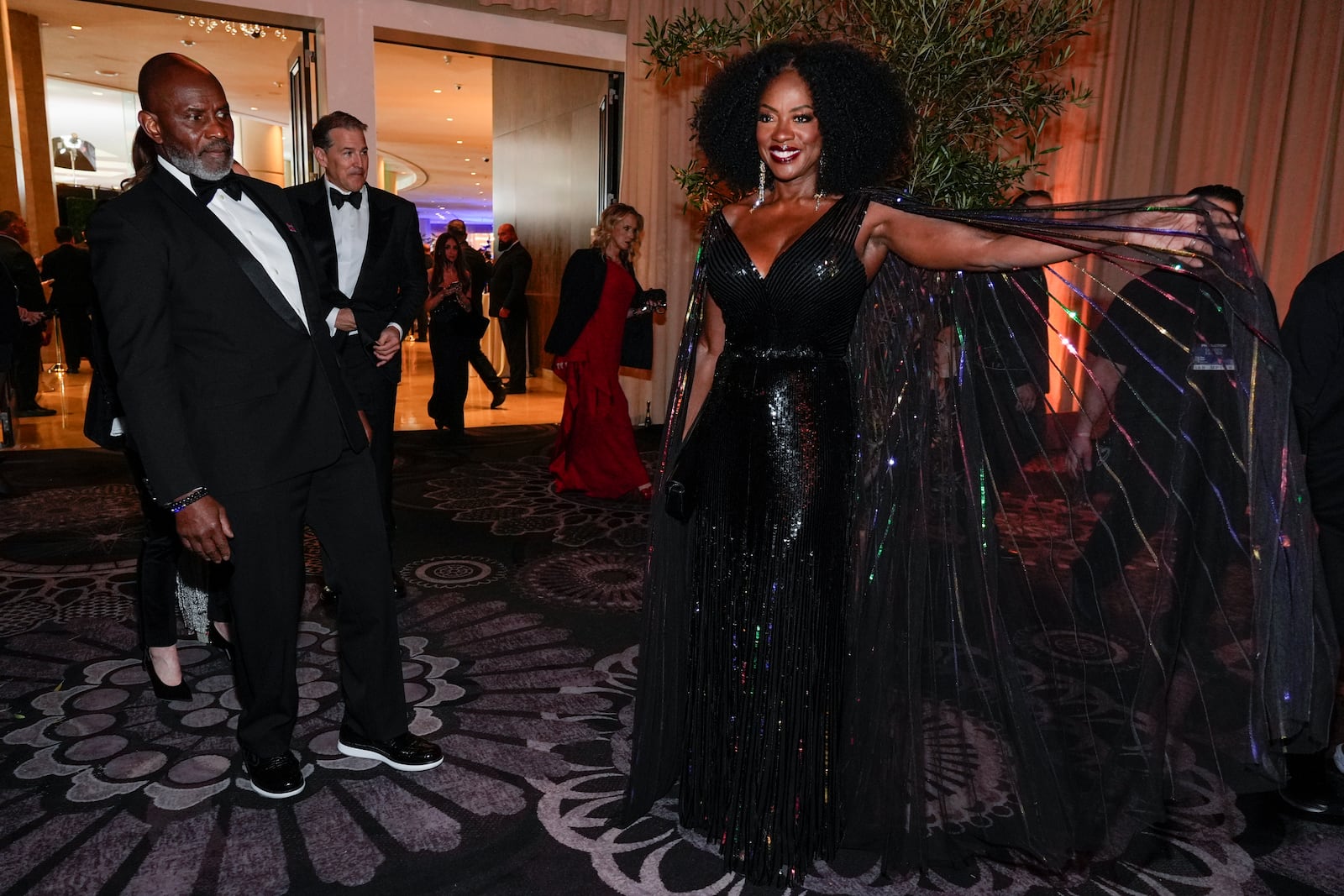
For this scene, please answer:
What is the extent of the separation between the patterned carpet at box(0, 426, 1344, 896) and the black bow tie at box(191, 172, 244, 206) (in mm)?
1480

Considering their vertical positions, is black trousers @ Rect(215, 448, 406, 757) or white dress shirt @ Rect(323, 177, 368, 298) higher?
white dress shirt @ Rect(323, 177, 368, 298)

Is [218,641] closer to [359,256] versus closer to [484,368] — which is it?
[359,256]

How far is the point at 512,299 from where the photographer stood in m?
9.50

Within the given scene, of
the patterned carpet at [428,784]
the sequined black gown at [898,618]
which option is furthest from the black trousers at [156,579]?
the sequined black gown at [898,618]

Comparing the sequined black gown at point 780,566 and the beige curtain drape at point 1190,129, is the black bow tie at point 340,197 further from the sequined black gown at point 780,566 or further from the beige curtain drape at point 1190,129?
the beige curtain drape at point 1190,129

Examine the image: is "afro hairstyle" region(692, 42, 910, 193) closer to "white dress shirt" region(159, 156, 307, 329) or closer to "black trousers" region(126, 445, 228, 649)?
"white dress shirt" region(159, 156, 307, 329)

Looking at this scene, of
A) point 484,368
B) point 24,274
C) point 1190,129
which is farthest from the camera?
point 484,368

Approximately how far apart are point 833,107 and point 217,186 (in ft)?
4.68

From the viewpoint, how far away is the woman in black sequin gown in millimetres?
2074

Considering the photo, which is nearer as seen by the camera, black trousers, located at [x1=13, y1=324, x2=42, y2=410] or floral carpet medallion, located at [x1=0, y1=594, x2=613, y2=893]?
floral carpet medallion, located at [x1=0, y1=594, x2=613, y2=893]

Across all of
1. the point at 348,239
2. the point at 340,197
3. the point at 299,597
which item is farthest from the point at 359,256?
the point at 299,597

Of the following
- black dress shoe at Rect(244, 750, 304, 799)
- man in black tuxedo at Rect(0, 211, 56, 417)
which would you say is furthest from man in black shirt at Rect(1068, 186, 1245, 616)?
man in black tuxedo at Rect(0, 211, 56, 417)

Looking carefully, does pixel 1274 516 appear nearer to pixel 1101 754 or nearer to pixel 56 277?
pixel 1101 754

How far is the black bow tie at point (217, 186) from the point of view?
2.14 m
